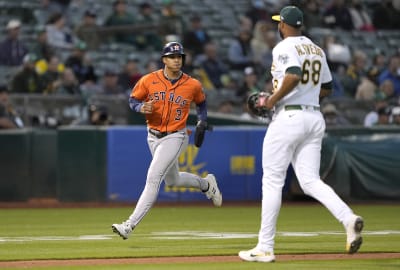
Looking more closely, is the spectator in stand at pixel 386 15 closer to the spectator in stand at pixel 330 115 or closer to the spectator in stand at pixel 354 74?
the spectator in stand at pixel 354 74

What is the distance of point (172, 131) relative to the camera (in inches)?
452

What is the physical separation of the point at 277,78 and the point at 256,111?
41 centimetres

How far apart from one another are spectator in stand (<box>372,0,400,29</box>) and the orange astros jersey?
15.1 m

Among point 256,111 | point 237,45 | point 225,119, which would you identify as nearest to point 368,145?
point 225,119

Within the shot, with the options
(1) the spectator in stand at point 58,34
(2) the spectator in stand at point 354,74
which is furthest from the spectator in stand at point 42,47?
(2) the spectator in stand at point 354,74

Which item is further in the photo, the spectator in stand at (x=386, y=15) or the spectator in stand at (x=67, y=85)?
the spectator in stand at (x=386, y=15)

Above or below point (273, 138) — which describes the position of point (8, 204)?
below

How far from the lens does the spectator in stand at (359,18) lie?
25.5m

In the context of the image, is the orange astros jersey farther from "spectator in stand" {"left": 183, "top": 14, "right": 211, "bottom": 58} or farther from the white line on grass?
"spectator in stand" {"left": 183, "top": 14, "right": 211, "bottom": 58}

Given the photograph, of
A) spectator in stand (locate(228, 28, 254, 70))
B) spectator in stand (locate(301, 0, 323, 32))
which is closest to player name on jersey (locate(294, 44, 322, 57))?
spectator in stand (locate(228, 28, 254, 70))

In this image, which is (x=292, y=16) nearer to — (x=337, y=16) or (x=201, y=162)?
(x=201, y=162)

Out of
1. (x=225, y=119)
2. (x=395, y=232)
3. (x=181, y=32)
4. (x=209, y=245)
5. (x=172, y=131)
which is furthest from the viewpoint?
(x=181, y=32)

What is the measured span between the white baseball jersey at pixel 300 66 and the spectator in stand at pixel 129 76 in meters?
11.2

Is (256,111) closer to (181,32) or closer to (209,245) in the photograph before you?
(209,245)
